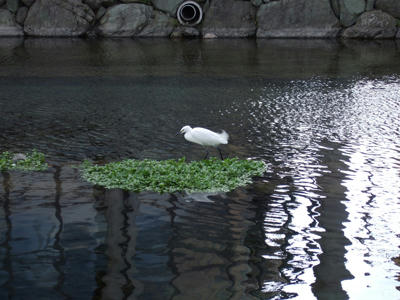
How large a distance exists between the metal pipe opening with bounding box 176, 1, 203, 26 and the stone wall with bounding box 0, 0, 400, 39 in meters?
0.21

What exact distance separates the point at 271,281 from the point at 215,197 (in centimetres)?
201

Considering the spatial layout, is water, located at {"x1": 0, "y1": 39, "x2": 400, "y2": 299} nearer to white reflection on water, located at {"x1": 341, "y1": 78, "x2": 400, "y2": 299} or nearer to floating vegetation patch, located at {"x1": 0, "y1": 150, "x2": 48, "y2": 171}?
white reflection on water, located at {"x1": 341, "y1": 78, "x2": 400, "y2": 299}

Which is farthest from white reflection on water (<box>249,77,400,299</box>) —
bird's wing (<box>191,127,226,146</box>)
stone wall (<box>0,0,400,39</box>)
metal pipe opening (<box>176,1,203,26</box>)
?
metal pipe opening (<box>176,1,203,26</box>)

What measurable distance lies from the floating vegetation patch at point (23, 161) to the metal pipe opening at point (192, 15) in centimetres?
1642

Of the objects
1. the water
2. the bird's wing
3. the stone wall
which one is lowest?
the water

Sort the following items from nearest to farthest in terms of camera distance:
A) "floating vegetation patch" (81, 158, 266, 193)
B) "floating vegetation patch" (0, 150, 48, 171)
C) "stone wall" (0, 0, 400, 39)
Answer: "floating vegetation patch" (81, 158, 266, 193), "floating vegetation patch" (0, 150, 48, 171), "stone wall" (0, 0, 400, 39)

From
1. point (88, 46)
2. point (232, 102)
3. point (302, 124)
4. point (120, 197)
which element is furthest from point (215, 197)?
point (88, 46)

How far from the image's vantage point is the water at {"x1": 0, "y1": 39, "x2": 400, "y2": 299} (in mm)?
4961

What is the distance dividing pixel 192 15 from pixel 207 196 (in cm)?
1874

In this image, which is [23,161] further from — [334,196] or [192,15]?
[192,15]

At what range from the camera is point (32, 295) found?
4.68 m

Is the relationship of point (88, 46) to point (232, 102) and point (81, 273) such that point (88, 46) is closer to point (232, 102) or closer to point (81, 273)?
point (232, 102)

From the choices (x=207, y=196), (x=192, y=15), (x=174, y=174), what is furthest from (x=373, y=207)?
(x=192, y=15)

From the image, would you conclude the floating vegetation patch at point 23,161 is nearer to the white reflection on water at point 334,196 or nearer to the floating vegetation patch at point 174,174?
the floating vegetation patch at point 174,174
